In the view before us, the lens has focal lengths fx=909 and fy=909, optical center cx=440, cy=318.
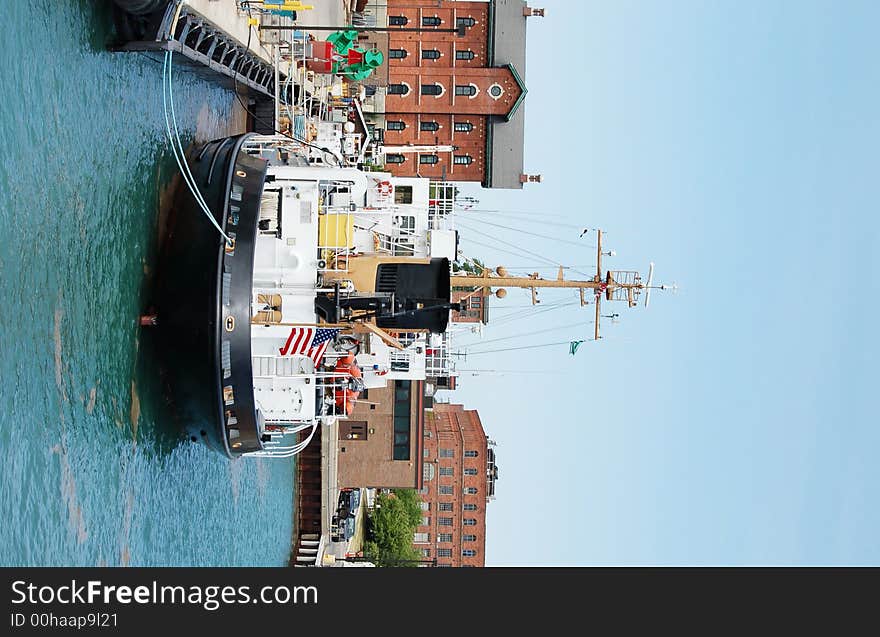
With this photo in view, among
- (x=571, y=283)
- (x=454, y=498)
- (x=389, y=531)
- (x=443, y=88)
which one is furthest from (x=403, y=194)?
(x=454, y=498)

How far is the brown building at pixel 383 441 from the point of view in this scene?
139 ft

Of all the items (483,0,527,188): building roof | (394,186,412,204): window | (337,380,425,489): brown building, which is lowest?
(337,380,425,489): brown building

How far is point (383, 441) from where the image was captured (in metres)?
42.5

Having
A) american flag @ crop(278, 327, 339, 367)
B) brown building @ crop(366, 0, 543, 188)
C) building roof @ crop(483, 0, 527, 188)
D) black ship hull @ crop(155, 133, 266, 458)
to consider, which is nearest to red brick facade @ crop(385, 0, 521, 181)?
brown building @ crop(366, 0, 543, 188)

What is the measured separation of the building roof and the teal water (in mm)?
24661

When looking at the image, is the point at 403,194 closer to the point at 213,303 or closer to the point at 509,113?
the point at 213,303

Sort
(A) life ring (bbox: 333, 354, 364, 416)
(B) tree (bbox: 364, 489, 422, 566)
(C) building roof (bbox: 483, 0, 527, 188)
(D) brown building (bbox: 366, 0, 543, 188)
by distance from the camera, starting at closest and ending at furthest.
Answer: (A) life ring (bbox: 333, 354, 364, 416), (D) brown building (bbox: 366, 0, 543, 188), (C) building roof (bbox: 483, 0, 527, 188), (B) tree (bbox: 364, 489, 422, 566)

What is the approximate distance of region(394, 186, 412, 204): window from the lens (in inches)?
1246

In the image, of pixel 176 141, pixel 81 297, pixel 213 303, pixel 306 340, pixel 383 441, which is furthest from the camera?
pixel 383 441

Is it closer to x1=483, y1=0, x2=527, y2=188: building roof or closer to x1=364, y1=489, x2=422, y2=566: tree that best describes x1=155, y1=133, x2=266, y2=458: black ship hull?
x1=483, y1=0, x2=527, y2=188: building roof

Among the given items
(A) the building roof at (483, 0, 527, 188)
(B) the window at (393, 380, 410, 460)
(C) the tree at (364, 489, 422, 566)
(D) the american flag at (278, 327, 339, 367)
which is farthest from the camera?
(C) the tree at (364, 489, 422, 566)

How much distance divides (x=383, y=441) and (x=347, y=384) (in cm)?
1540

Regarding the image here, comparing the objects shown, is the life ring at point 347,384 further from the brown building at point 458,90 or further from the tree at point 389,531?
the tree at point 389,531

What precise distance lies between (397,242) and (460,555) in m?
49.6
